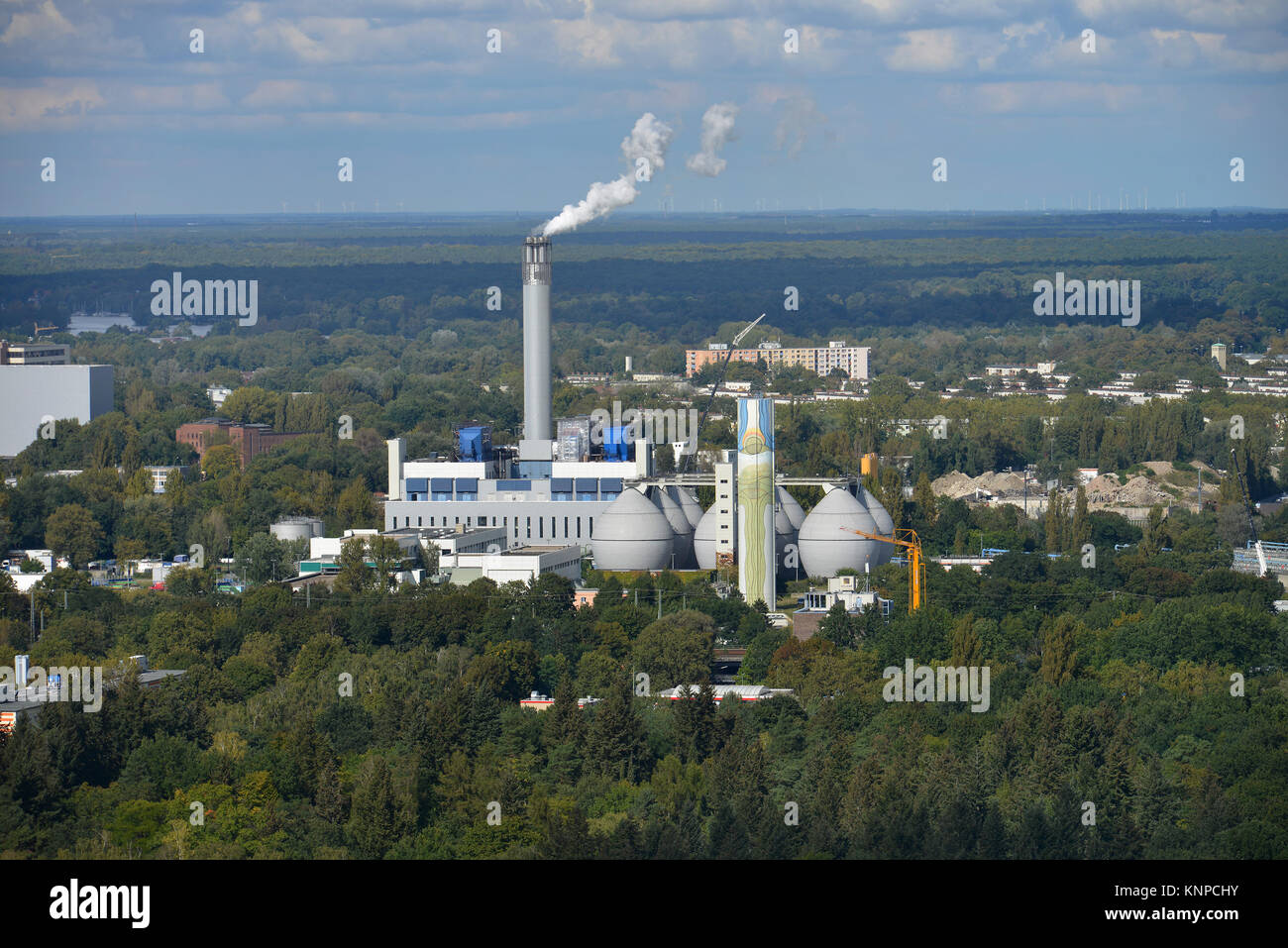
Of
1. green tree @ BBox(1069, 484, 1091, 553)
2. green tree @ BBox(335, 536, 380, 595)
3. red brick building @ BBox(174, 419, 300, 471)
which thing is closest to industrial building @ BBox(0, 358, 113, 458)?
red brick building @ BBox(174, 419, 300, 471)

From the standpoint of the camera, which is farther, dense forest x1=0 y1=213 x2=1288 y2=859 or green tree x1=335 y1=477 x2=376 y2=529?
green tree x1=335 y1=477 x2=376 y2=529

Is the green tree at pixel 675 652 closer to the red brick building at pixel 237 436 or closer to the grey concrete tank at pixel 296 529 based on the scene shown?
the grey concrete tank at pixel 296 529

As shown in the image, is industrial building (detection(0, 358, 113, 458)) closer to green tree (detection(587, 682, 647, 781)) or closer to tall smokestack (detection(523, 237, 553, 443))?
tall smokestack (detection(523, 237, 553, 443))

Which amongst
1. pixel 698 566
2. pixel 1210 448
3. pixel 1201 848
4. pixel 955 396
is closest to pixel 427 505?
pixel 698 566

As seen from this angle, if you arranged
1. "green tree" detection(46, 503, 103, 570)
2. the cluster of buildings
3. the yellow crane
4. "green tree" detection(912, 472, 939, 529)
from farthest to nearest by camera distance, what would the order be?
1. the cluster of buildings
2. "green tree" detection(912, 472, 939, 529)
3. "green tree" detection(46, 503, 103, 570)
4. the yellow crane

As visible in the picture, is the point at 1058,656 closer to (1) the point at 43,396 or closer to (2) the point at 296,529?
(2) the point at 296,529

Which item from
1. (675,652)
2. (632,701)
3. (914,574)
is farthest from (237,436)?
(632,701)
